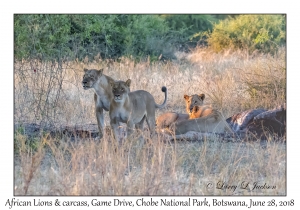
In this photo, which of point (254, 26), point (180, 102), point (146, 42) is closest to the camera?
point (180, 102)

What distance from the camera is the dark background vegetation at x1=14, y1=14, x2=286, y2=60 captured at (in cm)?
842

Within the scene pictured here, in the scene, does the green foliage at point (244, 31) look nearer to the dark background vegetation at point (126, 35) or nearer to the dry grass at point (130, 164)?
the dark background vegetation at point (126, 35)

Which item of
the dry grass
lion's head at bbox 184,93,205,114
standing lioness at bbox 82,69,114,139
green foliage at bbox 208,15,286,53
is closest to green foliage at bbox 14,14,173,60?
the dry grass

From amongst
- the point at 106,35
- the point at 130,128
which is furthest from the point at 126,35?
the point at 130,128

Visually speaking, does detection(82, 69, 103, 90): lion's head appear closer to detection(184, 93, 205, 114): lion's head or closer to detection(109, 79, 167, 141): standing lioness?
detection(109, 79, 167, 141): standing lioness

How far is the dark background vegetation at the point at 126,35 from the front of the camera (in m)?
8.42

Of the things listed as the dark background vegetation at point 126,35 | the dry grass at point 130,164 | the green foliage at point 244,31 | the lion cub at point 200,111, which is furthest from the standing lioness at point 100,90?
the green foliage at point 244,31

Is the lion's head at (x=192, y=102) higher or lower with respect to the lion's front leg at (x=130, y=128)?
higher

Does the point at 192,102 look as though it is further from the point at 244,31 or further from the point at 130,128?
the point at 244,31

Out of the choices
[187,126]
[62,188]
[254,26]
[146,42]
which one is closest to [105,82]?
[187,126]

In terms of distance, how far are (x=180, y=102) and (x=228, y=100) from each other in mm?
858

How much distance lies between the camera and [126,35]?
1658 cm

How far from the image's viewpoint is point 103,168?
5.72 m
